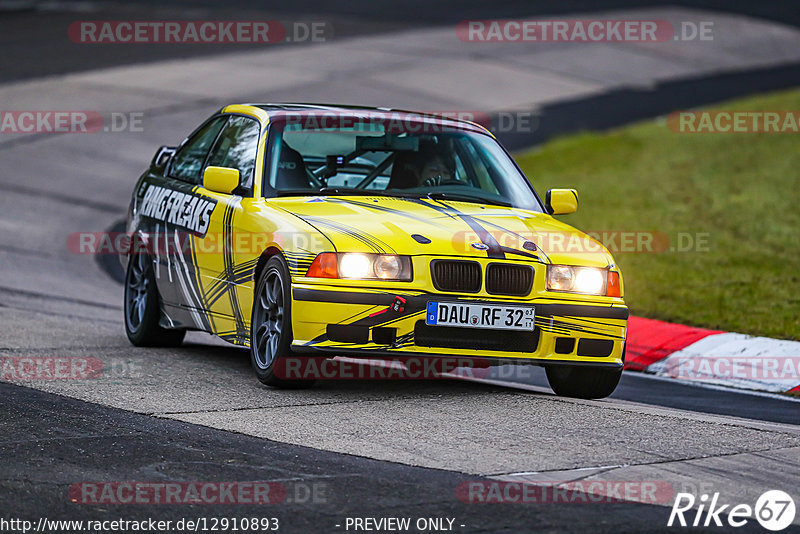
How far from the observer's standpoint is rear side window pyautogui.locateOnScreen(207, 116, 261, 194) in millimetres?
8766

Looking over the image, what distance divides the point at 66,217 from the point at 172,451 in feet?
36.5

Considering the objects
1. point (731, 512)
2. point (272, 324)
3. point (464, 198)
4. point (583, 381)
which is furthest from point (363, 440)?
point (464, 198)

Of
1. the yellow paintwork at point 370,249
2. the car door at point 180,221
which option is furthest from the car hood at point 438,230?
the car door at point 180,221

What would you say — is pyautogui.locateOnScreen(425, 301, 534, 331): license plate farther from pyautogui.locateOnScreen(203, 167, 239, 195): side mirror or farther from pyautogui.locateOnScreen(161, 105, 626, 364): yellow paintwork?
pyautogui.locateOnScreen(203, 167, 239, 195): side mirror

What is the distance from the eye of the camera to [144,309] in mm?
9750

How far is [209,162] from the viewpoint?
9477mm

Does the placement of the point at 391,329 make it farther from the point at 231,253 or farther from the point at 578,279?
the point at 231,253

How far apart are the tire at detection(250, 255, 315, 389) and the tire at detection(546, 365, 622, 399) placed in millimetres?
1521

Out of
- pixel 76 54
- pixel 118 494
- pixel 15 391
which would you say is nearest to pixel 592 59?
pixel 76 54

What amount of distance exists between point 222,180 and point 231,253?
434mm

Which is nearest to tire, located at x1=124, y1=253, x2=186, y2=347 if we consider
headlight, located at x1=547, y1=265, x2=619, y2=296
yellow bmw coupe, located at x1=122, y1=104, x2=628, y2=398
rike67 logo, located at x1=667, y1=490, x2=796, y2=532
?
yellow bmw coupe, located at x1=122, y1=104, x2=628, y2=398

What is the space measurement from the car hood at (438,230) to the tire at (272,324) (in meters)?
0.35

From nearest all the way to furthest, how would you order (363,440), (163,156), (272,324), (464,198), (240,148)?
(363,440) → (272,324) → (464,198) → (240,148) → (163,156)

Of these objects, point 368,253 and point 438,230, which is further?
point 438,230
